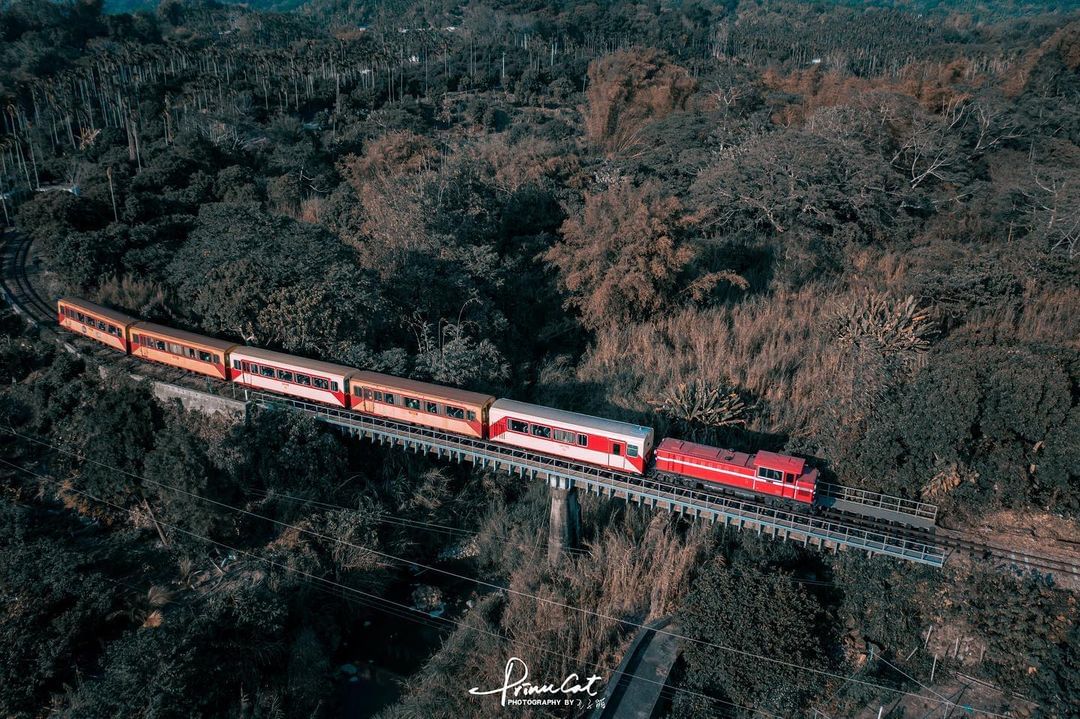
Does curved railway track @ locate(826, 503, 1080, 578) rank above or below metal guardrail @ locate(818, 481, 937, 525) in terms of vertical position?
below

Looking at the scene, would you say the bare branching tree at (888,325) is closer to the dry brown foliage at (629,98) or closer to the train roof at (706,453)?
the train roof at (706,453)

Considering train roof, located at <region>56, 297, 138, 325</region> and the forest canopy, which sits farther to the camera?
train roof, located at <region>56, 297, 138, 325</region>

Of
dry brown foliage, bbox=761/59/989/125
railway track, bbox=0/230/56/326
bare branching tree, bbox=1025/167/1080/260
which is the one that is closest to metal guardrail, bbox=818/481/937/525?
bare branching tree, bbox=1025/167/1080/260

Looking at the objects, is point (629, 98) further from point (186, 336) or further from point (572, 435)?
point (572, 435)

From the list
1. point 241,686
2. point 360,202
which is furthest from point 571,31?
point 241,686

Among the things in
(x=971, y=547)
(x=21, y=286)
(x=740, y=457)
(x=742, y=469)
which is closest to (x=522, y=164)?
(x=740, y=457)

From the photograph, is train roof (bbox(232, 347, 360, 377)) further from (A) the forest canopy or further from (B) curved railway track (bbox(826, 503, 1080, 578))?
(B) curved railway track (bbox(826, 503, 1080, 578))

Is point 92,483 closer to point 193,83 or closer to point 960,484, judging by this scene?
point 960,484
